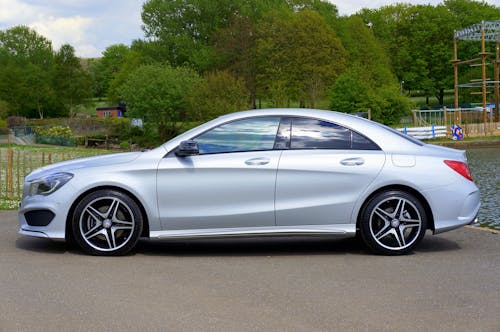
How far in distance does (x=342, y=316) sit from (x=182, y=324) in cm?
114

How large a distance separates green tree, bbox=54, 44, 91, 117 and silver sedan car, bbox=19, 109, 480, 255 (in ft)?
358

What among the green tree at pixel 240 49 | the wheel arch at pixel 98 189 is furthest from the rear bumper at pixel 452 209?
the green tree at pixel 240 49

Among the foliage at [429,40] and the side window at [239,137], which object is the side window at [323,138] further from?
the foliage at [429,40]

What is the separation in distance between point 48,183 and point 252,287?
2.78m

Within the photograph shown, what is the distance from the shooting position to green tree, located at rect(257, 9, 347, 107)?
7200 cm

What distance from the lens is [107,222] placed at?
7.49 metres

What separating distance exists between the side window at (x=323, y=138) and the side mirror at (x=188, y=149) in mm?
1031

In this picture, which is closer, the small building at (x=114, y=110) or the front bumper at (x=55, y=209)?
the front bumper at (x=55, y=209)

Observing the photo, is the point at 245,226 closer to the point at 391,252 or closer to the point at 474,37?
the point at 391,252

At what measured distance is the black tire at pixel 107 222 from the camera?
7.46 meters

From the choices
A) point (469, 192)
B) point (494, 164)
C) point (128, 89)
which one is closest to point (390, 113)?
point (128, 89)

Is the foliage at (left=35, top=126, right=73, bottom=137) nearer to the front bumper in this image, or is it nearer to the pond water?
the pond water

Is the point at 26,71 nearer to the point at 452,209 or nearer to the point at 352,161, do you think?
the point at 352,161

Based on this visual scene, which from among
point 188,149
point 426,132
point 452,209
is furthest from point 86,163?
point 426,132
